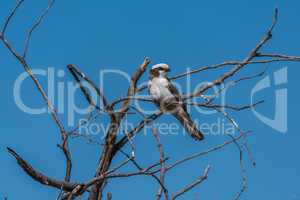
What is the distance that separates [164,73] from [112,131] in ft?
9.93

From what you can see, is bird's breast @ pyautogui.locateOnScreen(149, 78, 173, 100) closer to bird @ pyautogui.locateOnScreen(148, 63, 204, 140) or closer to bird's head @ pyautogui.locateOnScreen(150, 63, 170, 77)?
bird @ pyautogui.locateOnScreen(148, 63, 204, 140)

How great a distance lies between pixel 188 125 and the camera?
15.0ft

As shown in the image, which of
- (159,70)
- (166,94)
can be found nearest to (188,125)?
(166,94)

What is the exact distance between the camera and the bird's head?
18.1 feet

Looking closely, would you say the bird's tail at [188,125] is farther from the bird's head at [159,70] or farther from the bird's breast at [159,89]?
the bird's head at [159,70]

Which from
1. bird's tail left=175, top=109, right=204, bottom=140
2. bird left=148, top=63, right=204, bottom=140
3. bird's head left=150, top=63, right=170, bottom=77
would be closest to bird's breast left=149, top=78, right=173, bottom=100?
bird left=148, top=63, right=204, bottom=140

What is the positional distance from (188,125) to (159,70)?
45.1 inches

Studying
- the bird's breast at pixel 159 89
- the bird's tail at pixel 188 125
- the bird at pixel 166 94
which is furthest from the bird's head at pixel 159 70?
the bird's tail at pixel 188 125

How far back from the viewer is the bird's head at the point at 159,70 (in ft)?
18.1

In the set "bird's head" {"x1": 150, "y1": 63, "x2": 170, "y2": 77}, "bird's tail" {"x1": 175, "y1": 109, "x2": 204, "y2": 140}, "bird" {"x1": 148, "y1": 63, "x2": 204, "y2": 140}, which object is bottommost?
"bird's tail" {"x1": 175, "y1": 109, "x2": 204, "y2": 140}

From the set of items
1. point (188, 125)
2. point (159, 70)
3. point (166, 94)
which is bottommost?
point (188, 125)

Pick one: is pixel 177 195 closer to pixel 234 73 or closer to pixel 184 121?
pixel 234 73

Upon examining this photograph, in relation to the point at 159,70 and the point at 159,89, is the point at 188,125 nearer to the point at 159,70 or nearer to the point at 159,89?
the point at 159,89

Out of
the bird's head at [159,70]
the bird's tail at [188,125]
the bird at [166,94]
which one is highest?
the bird's head at [159,70]
